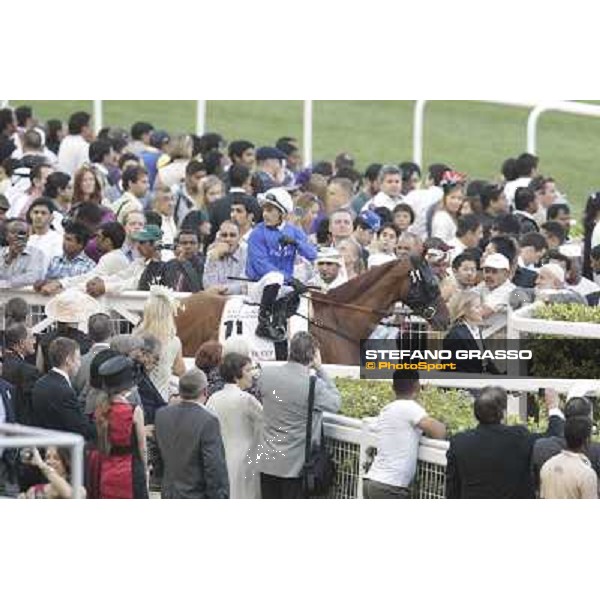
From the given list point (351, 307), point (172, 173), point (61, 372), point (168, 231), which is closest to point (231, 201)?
point (168, 231)

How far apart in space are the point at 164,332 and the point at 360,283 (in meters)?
1.58

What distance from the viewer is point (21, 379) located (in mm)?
11547

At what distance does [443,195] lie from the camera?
17391mm

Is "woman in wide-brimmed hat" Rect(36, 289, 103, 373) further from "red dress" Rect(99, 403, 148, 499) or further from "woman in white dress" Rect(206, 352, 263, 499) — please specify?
"red dress" Rect(99, 403, 148, 499)

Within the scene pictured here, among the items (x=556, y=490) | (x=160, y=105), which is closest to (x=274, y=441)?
(x=556, y=490)

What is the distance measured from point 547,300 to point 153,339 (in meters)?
2.52

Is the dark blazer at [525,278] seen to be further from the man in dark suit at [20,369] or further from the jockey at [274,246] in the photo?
the man in dark suit at [20,369]

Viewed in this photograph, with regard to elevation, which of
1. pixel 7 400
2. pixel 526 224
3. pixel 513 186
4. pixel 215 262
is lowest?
pixel 7 400

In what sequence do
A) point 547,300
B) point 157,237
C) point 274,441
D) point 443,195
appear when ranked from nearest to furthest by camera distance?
point 274,441 → point 547,300 → point 157,237 → point 443,195

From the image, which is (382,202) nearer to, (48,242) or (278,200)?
(48,242)

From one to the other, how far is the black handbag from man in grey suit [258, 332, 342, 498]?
0.9 inches

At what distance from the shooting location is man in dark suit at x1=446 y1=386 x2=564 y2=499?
1038 cm
